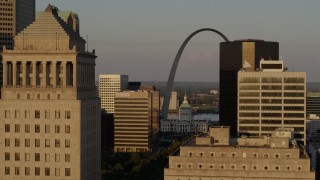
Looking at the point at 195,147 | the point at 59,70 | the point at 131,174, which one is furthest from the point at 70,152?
the point at 131,174

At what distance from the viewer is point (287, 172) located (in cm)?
11619

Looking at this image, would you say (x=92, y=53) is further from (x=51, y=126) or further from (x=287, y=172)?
(x=287, y=172)

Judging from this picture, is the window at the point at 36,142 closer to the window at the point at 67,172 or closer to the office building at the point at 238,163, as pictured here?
the window at the point at 67,172

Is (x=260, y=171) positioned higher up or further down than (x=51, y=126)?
further down

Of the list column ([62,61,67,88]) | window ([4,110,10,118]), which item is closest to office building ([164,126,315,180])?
column ([62,61,67,88])

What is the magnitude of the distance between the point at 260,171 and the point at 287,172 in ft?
14.1

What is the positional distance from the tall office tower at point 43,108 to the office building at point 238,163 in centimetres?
2201

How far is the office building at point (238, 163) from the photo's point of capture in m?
117

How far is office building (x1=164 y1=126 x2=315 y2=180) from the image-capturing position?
4609 inches

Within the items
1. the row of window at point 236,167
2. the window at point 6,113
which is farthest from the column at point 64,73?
the row of window at point 236,167

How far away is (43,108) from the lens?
10275cm

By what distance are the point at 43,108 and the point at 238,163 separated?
34.6 meters

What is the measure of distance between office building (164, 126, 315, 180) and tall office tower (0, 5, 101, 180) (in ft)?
72.2

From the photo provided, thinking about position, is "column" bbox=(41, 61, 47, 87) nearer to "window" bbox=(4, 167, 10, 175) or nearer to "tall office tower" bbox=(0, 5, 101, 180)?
"tall office tower" bbox=(0, 5, 101, 180)
